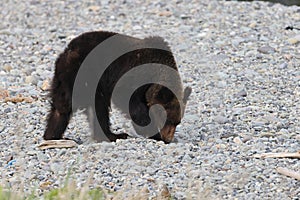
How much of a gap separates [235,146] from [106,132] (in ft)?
3.64

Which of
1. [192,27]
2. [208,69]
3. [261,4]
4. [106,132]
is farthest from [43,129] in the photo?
[261,4]

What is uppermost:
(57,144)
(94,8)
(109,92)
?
(109,92)

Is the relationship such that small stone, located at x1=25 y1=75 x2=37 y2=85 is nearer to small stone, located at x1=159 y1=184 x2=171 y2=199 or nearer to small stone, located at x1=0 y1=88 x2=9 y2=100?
small stone, located at x1=0 y1=88 x2=9 y2=100

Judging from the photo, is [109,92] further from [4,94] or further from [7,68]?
[7,68]

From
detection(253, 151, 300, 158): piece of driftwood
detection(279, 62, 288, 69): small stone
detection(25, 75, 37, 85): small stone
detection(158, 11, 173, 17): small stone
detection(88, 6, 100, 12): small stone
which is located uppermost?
detection(88, 6, 100, 12): small stone

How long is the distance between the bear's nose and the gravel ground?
0.11m

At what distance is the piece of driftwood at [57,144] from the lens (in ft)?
23.3

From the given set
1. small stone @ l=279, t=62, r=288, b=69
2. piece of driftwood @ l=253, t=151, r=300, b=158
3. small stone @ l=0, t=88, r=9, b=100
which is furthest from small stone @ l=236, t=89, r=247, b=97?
small stone @ l=0, t=88, r=9, b=100

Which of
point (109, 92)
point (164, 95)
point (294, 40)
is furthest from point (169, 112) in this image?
point (294, 40)

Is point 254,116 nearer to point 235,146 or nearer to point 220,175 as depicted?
point 235,146

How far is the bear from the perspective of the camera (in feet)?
23.6

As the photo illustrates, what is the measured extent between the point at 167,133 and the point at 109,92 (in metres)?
0.62

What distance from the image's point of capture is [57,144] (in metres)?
7.13

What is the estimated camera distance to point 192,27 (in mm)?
11375
